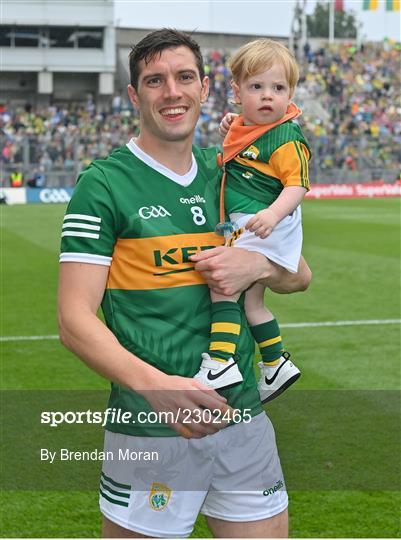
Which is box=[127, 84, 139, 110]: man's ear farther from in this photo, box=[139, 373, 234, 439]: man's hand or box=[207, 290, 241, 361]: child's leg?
box=[139, 373, 234, 439]: man's hand

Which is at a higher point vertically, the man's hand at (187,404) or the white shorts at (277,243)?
the white shorts at (277,243)

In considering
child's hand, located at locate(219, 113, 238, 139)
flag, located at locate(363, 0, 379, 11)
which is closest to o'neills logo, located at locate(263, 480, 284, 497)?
child's hand, located at locate(219, 113, 238, 139)

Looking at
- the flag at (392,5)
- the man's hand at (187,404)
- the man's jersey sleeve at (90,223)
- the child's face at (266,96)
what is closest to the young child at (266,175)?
the child's face at (266,96)

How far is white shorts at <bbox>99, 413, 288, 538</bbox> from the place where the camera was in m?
3.10

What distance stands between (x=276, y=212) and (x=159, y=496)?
1.11m

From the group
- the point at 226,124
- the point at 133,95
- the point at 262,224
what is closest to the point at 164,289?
the point at 262,224

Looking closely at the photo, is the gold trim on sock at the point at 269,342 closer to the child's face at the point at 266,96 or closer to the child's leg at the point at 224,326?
the child's leg at the point at 224,326

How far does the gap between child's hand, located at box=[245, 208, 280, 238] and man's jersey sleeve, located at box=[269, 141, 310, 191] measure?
0.21m

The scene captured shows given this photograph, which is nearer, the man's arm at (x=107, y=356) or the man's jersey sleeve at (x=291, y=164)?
the man's arm at (x=107, y=356)

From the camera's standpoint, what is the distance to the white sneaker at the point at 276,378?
3645mm

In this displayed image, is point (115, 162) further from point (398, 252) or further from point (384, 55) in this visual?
point (384, 55)

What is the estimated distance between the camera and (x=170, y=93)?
3.02 meters

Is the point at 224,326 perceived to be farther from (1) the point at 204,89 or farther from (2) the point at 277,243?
(1) the point at 204,89

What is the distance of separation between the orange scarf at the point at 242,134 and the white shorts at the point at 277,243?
30 cm
